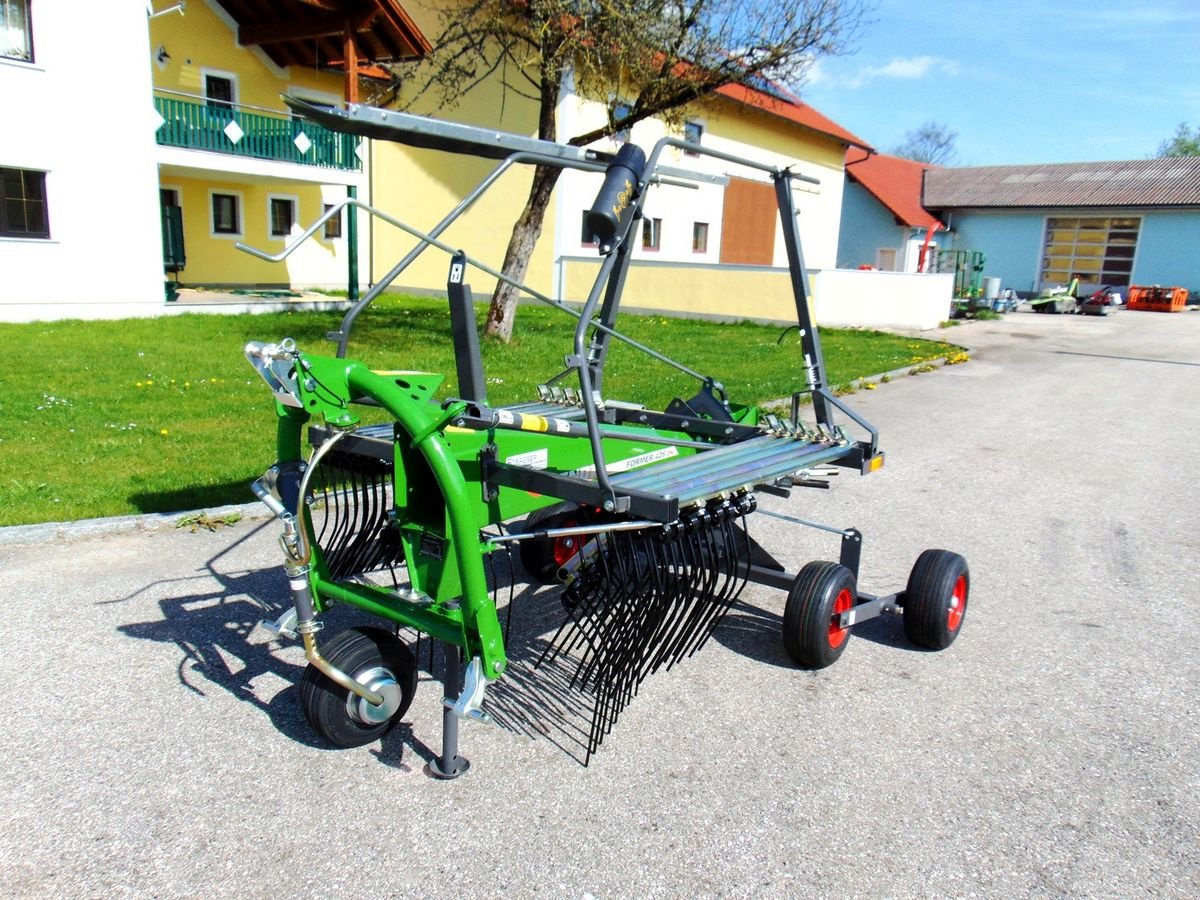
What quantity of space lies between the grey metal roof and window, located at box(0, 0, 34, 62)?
102 ft

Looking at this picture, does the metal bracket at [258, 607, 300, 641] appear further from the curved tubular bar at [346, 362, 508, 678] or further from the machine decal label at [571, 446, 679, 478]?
the machine decal label at [571, 446, 679, 478]

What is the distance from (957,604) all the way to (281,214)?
70.2 ft

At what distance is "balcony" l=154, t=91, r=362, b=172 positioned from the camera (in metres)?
17.7

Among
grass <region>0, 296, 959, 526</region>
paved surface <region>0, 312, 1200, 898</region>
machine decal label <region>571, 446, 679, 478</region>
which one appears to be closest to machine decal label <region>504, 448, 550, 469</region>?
machine decal label <region>571, 446, 679, 478</region>

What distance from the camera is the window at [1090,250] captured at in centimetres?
3478

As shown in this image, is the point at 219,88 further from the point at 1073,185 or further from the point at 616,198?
the point at 1073,185

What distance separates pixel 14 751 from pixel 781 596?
11.0ft

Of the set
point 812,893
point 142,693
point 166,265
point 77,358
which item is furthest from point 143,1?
point 812,893

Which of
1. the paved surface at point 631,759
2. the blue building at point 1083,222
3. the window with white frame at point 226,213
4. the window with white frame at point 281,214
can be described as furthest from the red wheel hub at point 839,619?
the blue building at point 1083,222

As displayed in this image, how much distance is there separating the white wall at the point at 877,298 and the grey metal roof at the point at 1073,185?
17292 millimetres

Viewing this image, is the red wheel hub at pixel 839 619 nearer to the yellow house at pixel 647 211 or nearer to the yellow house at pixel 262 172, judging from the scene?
the yellow house at pixel 262 172

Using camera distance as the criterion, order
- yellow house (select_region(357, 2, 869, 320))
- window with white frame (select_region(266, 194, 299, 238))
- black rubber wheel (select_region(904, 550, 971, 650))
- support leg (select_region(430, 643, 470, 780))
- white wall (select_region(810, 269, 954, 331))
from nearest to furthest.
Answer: support leg (select_region(430, 643, 470, 780)) → black rubber wheel (select_region(904, 550, 971, 650)) → white wall (select_region(810, 269, 954, 331)) → yellow house (select_region(357, 2, 869, 320)) → window with white frame (select_region(266, 194, 299, 238))

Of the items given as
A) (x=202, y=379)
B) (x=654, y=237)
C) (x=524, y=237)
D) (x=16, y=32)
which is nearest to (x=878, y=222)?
(x=654, y=237)

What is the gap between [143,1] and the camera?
53.5 ft
